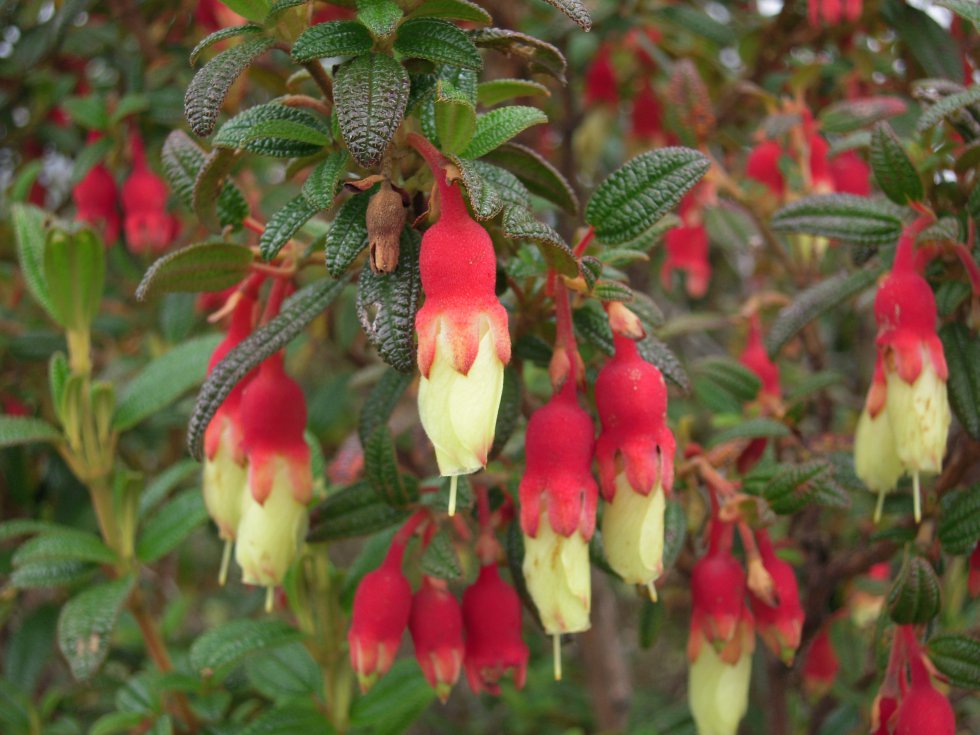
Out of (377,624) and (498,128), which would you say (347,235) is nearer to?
(498,128)

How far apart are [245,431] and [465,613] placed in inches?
10.0

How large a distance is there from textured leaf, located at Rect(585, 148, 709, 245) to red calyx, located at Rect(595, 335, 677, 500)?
10 cm

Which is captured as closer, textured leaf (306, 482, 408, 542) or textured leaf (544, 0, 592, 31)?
textured leaf (544, 0, 592, 31)

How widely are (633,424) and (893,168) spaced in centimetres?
38

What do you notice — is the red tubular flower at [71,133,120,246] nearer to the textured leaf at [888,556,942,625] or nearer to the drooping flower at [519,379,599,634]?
the drooping flower at [519,379,599,634]

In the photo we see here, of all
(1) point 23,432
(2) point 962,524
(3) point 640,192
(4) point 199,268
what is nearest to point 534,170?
(3) point 640,192

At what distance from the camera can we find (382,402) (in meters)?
0.93

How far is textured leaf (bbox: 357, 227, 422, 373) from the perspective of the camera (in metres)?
0.67

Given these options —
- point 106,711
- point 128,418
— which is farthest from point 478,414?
point 106,711

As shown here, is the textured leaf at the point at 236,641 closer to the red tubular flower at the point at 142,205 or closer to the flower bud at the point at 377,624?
the flower bud at the point at 377,624

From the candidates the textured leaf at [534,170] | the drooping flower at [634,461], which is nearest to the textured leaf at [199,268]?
the textured leaf at [534,170]

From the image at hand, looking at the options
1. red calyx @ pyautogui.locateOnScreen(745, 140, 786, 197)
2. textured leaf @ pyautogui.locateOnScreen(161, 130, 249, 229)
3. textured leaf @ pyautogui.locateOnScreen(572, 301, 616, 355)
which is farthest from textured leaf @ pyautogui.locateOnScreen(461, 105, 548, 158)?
red calyx @ pyautogui.locateOnScreen(745, 140, 786, 197)

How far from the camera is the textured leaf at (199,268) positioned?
31.4 inches

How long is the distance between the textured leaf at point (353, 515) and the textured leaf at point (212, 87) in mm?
381
